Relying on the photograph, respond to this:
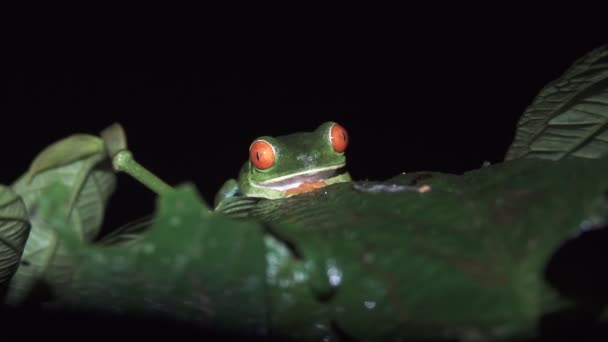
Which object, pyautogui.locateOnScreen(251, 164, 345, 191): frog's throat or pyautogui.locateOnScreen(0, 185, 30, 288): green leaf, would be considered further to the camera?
pyautogui.locateOnScreen(251, 164, 345, 191): frog's throat

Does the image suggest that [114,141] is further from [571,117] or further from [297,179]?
[571,117]

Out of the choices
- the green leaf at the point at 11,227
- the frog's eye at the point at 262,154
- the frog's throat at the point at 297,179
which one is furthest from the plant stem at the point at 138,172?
the frog's throat at the point at 297,179

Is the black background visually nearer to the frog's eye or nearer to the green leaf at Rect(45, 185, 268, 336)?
the frog's eye

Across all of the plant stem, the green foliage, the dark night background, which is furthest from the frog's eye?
the dark night background

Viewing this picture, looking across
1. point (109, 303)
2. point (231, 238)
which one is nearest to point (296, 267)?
point (231, 238)

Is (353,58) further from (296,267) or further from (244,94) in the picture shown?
(296,267)

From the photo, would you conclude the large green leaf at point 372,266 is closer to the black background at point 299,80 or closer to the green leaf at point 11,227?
the green leaf at point 11,227
